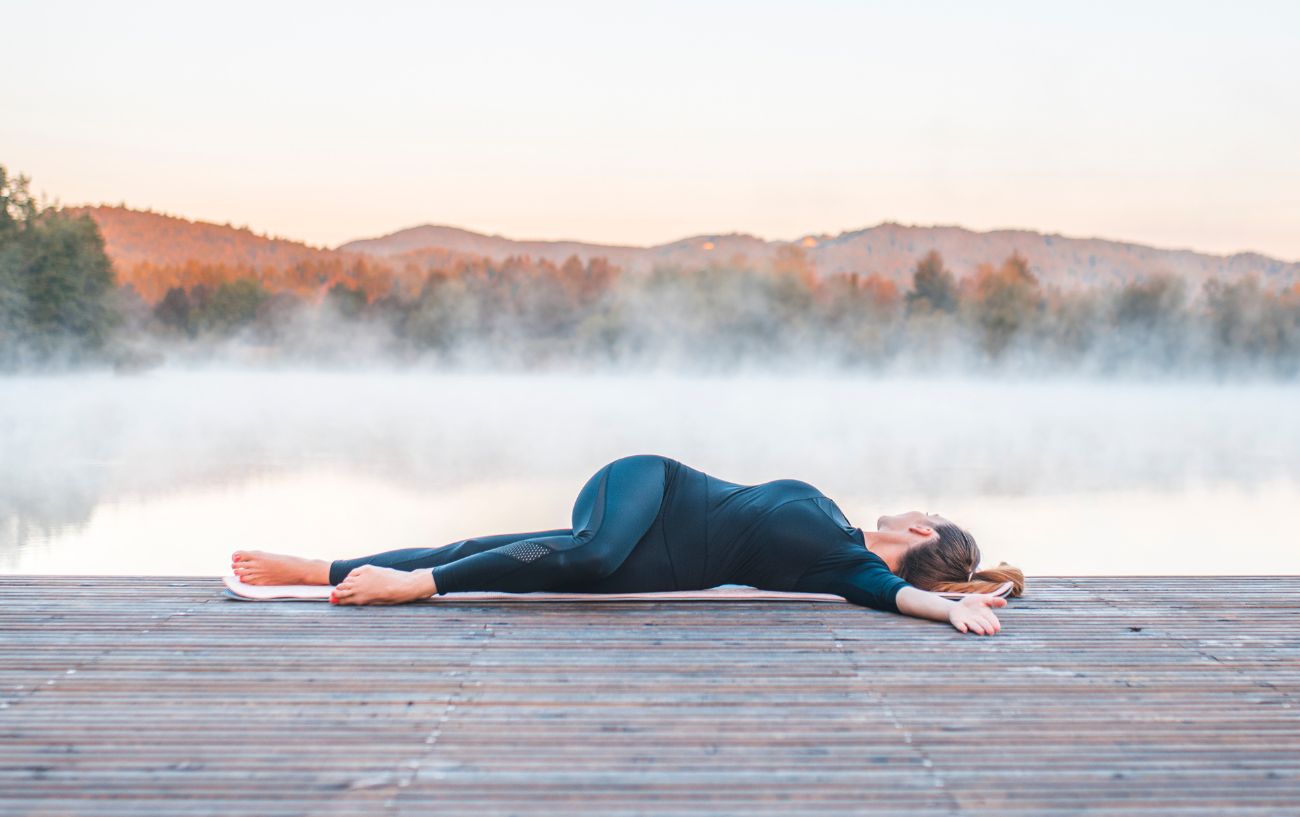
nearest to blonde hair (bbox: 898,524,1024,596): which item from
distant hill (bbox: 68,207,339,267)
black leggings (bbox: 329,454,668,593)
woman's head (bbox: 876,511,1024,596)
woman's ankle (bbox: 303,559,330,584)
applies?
woman's head (bbox: 876,511,1024,596)

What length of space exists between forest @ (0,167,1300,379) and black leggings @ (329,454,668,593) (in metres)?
25.4

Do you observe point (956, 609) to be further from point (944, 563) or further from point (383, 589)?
point (383, 589)

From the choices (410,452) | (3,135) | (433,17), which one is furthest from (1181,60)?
(3,135)

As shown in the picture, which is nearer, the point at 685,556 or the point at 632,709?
the point at 632,709

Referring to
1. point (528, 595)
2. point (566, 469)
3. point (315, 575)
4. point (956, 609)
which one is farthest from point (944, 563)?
point (566, 469)

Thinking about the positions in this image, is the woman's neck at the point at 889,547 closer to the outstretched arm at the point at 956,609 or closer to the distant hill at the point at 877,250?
the outstretched arm at the point at 956,609

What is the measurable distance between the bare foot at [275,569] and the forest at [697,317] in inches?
988

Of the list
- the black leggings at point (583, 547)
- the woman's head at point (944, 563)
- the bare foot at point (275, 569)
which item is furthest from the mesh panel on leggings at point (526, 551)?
the woman's head at point (944, 563)

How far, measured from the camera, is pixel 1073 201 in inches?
1057

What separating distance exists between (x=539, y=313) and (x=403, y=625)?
27011mm

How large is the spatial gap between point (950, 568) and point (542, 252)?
89.8 feet

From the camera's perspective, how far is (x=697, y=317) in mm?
28875

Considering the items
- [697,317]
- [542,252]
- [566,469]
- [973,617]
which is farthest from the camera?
[542,252]

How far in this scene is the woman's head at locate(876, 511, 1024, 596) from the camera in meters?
2.50
